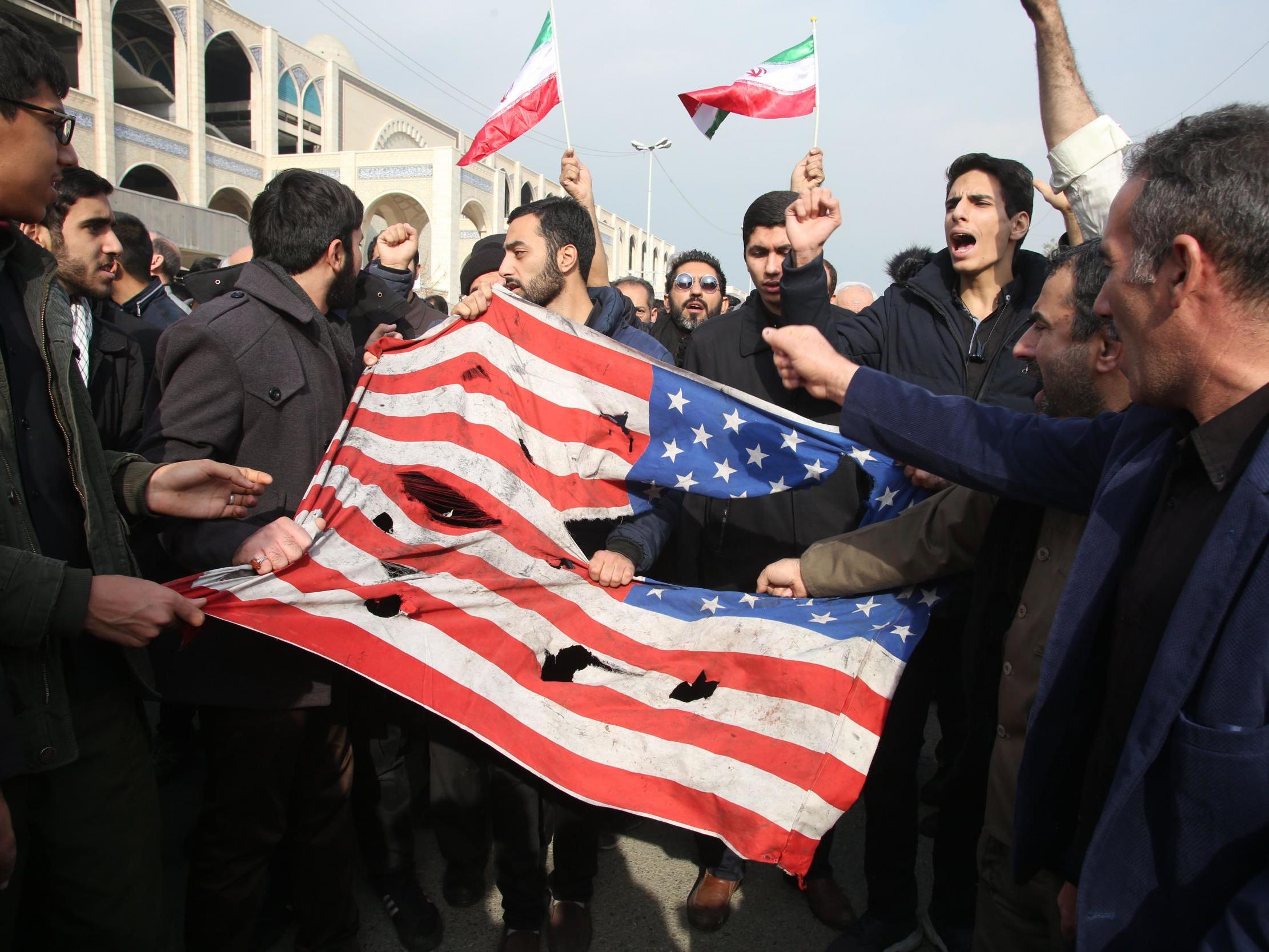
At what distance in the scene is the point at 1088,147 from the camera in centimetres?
286

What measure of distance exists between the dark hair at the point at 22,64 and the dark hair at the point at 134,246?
3000mm

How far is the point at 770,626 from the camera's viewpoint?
8.43ft

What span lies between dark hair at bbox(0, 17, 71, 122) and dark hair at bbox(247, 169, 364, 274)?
3.09 feet

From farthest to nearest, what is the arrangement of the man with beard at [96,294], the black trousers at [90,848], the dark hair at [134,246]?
the dark hair at [134,246] → the man with beard at [96,294] → the black trousers at [90,848]

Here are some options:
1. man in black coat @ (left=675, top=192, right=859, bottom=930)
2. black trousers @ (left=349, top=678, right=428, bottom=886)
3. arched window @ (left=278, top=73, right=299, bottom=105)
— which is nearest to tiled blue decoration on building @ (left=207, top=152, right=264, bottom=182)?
arched window @ (left=278, top=73, right=299, bottom=105)

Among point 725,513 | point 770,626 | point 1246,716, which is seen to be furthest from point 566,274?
point 1246,716

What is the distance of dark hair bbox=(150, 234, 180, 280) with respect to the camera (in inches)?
234

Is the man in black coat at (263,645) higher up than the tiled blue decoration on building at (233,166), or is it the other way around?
the tiled blue decoration on building at (233,166)

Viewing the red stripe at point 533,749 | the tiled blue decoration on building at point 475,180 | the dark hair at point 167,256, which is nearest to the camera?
the red stripe at point 533,749

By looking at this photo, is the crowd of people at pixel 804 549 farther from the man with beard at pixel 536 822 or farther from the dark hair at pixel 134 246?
the dark hair at pixel 134 246

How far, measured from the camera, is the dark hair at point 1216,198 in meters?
1.22

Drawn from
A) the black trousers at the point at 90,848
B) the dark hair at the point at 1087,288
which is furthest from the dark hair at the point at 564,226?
the black trousers at the point at 90,848

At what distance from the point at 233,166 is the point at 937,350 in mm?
35018

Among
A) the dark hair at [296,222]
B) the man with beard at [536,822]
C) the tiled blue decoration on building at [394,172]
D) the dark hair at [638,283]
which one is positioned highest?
the tiled blue decoration on building at [394,172]
